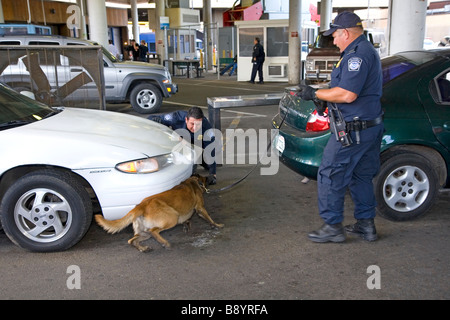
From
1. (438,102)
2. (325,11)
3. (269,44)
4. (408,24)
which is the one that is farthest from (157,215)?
(325,11)

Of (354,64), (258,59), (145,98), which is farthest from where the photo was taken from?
(258,59)

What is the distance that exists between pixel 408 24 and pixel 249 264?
21.1ft

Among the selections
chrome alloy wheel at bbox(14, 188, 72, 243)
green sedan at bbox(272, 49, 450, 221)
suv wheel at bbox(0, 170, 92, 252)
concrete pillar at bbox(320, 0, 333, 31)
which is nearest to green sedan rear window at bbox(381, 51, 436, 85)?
green sedan at bbox(272, 49, 450, 221)

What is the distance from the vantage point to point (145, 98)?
11.5 m

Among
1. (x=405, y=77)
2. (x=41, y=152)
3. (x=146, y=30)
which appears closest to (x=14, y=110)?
(x=41, y=152)

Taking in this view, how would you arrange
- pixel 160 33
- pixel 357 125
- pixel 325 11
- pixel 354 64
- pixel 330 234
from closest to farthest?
1. pixel 354 64
2. pixel 357 125
3. pixel 330 234
4. pixel 325 11
5. pixel 160 33

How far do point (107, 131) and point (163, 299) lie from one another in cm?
168

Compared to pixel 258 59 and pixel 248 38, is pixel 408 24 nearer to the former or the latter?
pixel 258 59

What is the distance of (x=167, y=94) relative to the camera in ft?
38.0

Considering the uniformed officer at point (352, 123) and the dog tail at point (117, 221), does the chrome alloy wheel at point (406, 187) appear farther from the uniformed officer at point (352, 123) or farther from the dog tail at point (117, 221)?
the dog tail at point (117, 221)

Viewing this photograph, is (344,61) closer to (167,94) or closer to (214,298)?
(214,298)

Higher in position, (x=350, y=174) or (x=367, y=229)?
(x=350, y=174)

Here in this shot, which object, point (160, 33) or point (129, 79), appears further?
point (160, 33)

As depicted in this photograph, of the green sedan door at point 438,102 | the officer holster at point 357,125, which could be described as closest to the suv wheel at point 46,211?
the officer holster at point 357,125
